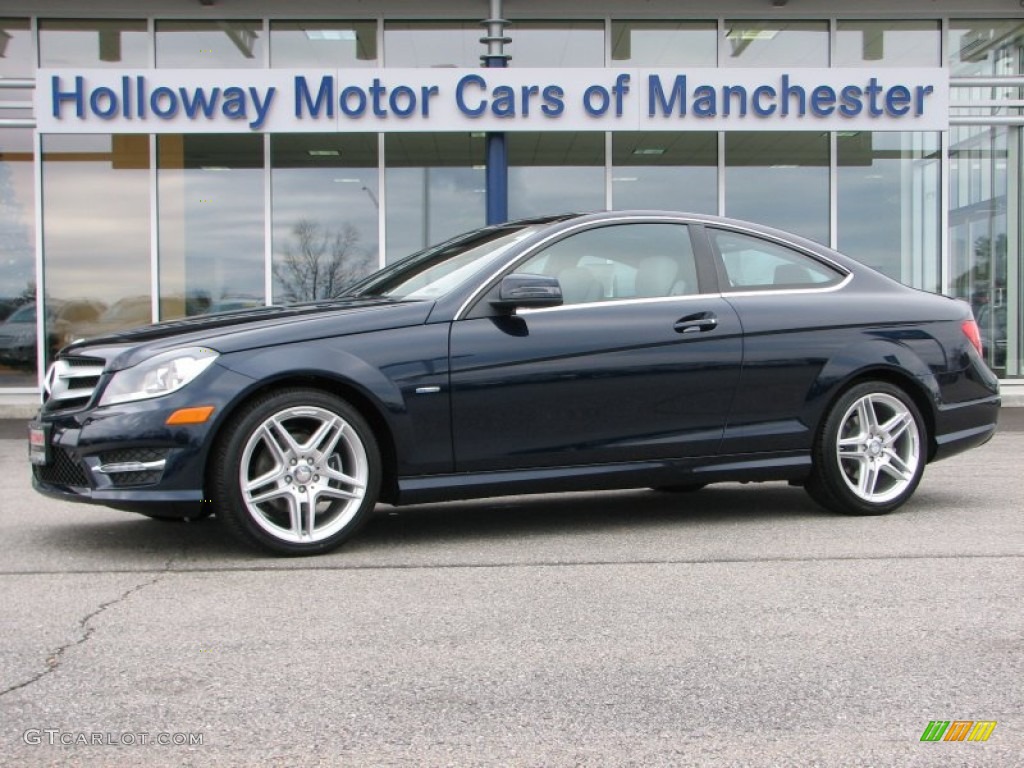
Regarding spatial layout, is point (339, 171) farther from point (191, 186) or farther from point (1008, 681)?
point (1008, 681)

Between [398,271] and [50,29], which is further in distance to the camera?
[50,29]

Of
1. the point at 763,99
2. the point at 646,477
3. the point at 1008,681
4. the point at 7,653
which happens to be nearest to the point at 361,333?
the point at 646,477

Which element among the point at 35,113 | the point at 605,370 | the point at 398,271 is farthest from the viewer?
the point at 35,113

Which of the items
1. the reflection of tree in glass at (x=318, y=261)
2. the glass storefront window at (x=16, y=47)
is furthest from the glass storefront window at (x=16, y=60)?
the reflection of tree in glass at (x=318, y=261)

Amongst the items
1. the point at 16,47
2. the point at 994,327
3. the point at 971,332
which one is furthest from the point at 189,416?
the point at 994,327

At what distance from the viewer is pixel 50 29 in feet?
44.7

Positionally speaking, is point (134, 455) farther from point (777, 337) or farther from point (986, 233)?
point (986, 233)

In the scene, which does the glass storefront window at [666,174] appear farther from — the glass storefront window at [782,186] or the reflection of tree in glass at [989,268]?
the reflection of tree in glass at [989,268]

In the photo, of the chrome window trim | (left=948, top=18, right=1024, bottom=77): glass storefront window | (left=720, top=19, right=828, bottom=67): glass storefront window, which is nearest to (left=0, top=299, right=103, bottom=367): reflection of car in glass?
(left=720, top=19, right=828, bottom=67): glass storefront window

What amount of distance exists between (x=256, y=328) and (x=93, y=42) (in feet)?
34.3

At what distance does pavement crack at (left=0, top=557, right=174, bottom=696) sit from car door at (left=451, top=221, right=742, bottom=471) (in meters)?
1.40

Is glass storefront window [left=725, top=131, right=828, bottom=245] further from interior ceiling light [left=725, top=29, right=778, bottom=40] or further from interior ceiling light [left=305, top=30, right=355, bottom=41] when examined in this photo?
interior ceiling light [left=305, top=30, right=355, bottom=41]

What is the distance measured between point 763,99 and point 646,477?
844 cm

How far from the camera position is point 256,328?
188 inches
